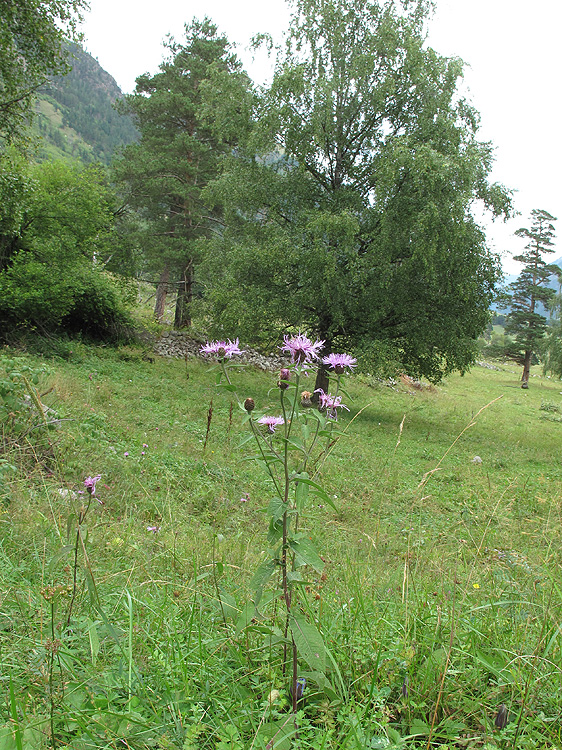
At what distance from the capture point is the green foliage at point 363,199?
11727 mm

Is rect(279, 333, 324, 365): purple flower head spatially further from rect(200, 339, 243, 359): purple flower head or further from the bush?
the bush

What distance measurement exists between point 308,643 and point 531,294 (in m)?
38.6

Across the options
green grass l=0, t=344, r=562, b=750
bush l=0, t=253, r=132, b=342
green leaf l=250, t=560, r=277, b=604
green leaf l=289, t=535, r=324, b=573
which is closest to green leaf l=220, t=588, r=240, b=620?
green grass l=0, t=344, r=562, b=750

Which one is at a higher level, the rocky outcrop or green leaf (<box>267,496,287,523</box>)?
green leaf (<box>267,496,287,523</box>)

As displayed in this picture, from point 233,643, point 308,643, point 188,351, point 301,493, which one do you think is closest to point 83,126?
→ point 188,351

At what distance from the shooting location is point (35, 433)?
4.94 meters

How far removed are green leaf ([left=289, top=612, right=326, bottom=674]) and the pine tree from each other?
35.9 metres

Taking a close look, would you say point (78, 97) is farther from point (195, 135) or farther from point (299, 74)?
point (299, 74)

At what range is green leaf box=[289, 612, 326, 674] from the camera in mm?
1387

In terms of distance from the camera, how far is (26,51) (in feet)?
37.8

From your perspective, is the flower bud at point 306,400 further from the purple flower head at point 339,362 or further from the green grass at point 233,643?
the green grass at point 233,643

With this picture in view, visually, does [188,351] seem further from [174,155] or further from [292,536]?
[292,536]

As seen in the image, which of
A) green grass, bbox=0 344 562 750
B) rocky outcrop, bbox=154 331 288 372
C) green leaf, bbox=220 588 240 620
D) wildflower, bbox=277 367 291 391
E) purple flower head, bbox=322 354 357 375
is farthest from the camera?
rocky outcrop, bbox=154 331 288 372

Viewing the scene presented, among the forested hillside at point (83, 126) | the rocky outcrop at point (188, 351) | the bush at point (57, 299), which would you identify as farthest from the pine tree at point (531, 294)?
the forested hillside at point (83, 126)
